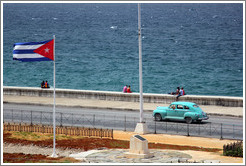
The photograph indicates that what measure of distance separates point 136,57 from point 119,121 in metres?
83.6

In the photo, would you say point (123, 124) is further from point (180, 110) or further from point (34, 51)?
point (34, 51)

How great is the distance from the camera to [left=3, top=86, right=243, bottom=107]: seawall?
47406 mm

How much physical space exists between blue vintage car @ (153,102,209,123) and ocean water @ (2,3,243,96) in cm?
4900

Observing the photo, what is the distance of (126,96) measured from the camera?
170ft

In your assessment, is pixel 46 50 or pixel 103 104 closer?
pixel 46 50

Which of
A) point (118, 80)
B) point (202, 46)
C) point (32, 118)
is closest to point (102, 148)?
point (32, 118)

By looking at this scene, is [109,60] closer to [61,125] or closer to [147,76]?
[147,76]

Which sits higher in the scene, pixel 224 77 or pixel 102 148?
pixel 224 77

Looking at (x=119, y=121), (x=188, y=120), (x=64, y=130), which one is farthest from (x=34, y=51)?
(x=188, y=120)

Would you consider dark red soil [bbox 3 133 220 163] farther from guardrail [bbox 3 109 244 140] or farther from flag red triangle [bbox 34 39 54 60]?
flag red triangle [bbox 34 39 54 60]

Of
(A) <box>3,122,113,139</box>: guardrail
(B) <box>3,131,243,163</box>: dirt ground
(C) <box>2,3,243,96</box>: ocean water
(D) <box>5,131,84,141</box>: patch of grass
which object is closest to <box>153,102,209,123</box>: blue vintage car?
(B) <box>3,131,243,163</box>: dirt ground

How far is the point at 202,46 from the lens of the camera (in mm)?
136625

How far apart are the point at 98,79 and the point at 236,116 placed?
63595 mm

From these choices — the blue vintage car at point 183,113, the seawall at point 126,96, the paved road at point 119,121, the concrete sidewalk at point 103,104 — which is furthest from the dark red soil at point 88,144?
the seawall at point 126,96
